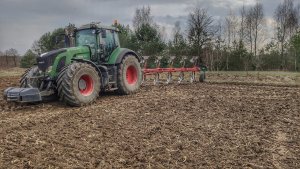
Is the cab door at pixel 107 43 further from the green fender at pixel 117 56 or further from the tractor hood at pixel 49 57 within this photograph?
the tractor hood at pixel 49 57

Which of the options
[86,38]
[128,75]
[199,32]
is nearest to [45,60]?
[86,38]

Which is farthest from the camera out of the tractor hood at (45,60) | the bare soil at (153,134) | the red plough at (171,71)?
the red plough at (171,71)

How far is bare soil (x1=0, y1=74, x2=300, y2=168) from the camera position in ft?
18.8

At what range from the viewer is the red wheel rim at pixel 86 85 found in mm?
10648

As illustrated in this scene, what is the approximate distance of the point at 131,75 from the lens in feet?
44.1

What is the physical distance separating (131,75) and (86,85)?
2889mm

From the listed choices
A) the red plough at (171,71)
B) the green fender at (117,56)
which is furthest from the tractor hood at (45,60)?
the red plough at (171,71)

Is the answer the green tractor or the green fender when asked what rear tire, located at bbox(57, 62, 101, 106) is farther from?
the green fender

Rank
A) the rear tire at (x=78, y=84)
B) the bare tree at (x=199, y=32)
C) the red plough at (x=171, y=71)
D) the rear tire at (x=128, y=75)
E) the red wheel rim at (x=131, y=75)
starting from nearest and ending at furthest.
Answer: the rear tire at (x=78, y=84)
the rear tire at (x=128, y=75)
the red wheel rim at (x=131, y=75)
the red plough at (x=171, y=71)
the bare tree at (x=199, y=32)

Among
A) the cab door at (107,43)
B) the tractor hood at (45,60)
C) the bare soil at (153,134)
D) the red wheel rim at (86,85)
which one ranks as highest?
the cab door at (107,43)

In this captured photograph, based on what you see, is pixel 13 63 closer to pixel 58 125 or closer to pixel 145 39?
pixel 145 39

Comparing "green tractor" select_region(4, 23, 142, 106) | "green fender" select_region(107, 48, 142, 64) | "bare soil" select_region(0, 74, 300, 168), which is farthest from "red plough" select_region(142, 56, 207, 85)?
"bare soil" select_region(0, 74, 300, 168)

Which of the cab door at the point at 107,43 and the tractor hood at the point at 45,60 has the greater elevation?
the cab door at the point at 107,43

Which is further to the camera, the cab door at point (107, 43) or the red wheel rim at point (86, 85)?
the cab door at point (107, 43)
